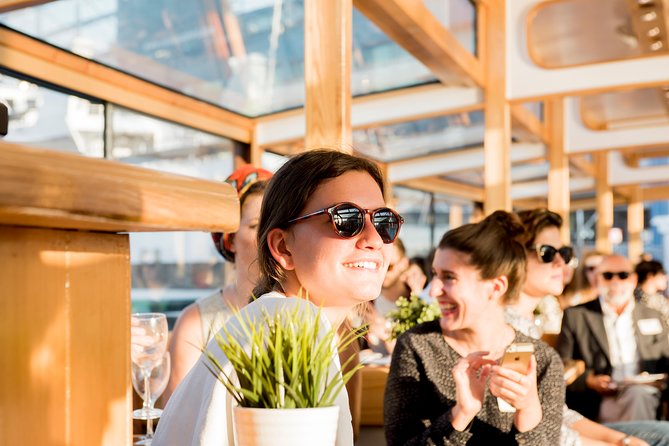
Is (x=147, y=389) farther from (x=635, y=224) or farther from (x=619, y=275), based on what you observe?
(x=635, y=224)

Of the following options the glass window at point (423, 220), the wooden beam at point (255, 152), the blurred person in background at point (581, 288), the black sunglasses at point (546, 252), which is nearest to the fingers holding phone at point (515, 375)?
the black sunglasses at point (546, 252)

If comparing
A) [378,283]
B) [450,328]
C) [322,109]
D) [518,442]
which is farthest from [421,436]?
[322,109]

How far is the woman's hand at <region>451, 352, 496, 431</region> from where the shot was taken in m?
2.21

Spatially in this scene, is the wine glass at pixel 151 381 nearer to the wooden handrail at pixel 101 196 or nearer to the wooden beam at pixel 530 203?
the wooden handrail at pixel 101 196

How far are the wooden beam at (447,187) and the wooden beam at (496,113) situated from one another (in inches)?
180

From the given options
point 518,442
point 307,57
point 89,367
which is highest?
point 307,57

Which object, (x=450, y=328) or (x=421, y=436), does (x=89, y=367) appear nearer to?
(x=421, y=436)

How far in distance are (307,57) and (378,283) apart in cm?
222

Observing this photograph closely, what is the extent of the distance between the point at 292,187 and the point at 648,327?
15.6 feet

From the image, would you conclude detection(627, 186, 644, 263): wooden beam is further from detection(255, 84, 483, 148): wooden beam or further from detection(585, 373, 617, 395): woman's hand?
detection(585, 373, 617, 395): woman's hand

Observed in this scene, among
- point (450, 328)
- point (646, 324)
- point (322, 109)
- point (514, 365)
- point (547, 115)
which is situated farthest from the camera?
point (547, 115)

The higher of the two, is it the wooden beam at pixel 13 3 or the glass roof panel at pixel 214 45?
the glass roof panel at pixel 214 45

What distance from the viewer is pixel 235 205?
0.86m

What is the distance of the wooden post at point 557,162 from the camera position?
10156 millimetres
